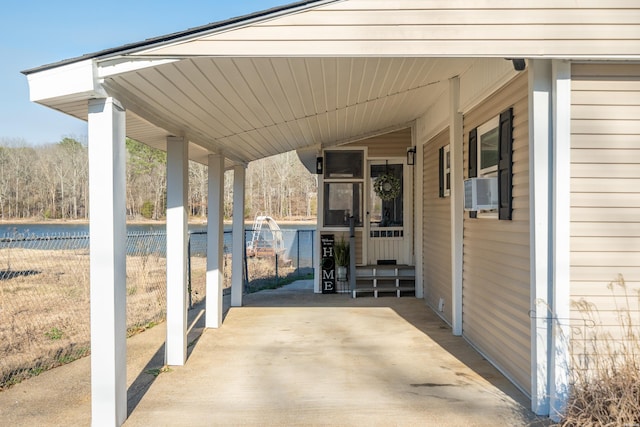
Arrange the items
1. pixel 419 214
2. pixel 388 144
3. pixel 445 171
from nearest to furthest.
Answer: pixel 445 171 → pixel 419 214 → pixel 388 144

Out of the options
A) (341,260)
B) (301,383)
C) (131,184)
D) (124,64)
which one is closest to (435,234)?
(341,260)

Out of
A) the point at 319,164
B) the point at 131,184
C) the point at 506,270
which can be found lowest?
the point at 506,270

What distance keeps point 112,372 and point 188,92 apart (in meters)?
2.10

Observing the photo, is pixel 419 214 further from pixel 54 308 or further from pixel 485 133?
pixel 54 308

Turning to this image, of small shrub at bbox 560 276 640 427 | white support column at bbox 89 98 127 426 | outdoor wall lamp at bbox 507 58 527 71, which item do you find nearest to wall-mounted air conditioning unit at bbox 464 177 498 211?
outdoor wall lamp at bbox 507 58 527 71

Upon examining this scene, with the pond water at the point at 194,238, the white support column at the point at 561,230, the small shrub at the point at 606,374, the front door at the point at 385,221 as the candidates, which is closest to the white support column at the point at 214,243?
the pond water at the point at 194,238

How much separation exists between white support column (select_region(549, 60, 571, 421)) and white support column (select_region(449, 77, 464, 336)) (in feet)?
7.89

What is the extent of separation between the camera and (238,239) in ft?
25.9

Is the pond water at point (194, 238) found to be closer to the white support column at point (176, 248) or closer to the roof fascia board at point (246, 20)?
the white support column at point (176, 248)

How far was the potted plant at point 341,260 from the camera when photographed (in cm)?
925

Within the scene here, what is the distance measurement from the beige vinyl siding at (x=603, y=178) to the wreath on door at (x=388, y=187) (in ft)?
19.7

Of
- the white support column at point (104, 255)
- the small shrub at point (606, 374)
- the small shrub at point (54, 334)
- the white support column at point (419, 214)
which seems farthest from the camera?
the white support column at point (419, 214)

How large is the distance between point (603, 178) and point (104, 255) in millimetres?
3376

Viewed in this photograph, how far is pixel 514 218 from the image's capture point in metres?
3.98
